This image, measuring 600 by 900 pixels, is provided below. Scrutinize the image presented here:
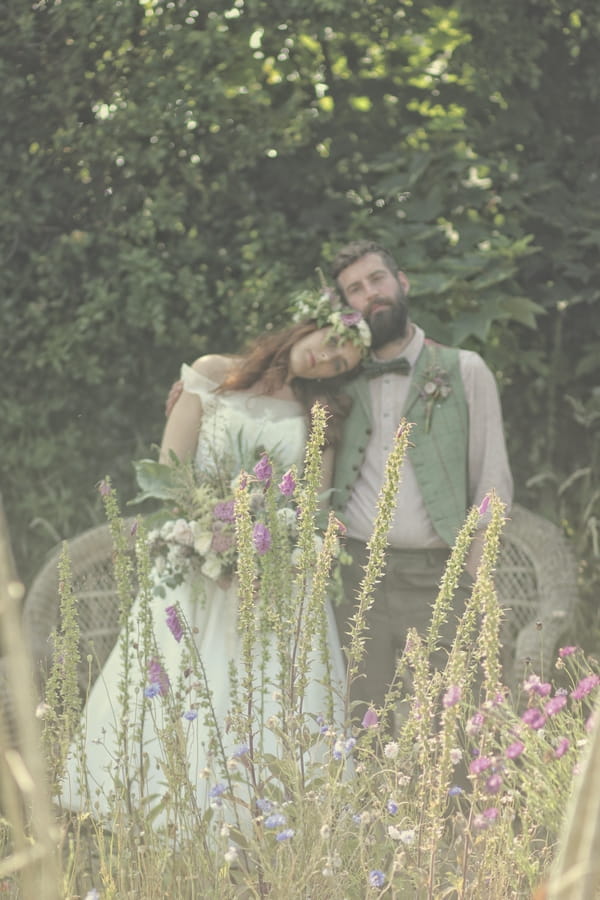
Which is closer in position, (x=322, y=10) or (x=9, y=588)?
(x=9, y=588)

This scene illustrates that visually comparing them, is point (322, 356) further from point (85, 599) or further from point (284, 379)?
point (85, 599)

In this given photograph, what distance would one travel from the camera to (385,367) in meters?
4.44

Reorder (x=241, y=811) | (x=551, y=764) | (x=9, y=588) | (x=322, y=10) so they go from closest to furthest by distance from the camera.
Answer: (x=9, y=588), (x=551, y=764), (x=241, y=811), (x=322, y=10)

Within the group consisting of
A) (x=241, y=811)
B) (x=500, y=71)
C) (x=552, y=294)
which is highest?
(x=500, y=71)

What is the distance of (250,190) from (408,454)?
239cm

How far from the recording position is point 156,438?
251 inches

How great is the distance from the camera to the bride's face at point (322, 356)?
426cm

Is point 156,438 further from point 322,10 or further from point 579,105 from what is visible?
point 579,105

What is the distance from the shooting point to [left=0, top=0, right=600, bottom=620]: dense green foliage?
6074 millimetres

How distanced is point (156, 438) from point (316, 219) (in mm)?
1308

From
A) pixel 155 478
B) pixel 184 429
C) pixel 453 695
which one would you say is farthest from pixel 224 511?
pixel 453 695

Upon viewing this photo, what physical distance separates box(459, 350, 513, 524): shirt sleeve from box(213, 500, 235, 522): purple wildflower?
2.92ft

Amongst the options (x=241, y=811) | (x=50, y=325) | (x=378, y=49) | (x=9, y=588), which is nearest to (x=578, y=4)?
(x=378, y=49)

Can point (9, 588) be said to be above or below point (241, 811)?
above
